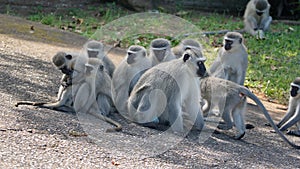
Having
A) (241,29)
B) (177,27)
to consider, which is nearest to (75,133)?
(177,27)

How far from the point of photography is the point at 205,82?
24.8ft

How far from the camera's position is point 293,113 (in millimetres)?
8102

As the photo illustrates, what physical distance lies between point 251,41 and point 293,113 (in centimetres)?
565

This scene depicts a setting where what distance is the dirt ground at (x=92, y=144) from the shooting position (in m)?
5.72

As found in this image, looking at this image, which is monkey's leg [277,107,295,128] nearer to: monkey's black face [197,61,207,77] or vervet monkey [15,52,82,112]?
monkey's black face [197,61,207,77]

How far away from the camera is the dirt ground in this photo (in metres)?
5.72

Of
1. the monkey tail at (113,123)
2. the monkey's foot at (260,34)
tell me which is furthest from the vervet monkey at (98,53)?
the monkey's foot at (260,34)

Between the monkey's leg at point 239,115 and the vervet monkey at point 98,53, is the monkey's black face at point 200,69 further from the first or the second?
the vervet monkey at point 98,53

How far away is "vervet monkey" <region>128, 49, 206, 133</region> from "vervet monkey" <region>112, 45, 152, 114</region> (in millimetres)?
427

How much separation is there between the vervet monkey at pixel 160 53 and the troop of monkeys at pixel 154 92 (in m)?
0.15

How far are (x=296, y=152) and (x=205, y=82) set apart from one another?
1352 mm

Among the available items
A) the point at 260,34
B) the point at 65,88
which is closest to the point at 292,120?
the point at 65,88

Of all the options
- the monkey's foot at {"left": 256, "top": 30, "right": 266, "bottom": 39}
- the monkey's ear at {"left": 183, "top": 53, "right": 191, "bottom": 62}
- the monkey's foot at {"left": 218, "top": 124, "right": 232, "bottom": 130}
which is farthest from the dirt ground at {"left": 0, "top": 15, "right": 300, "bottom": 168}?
the monkey's foot at {"left": 256, "top": 30, "right": 266, "bottom": 39}

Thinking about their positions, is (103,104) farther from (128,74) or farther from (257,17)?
(257,17)
